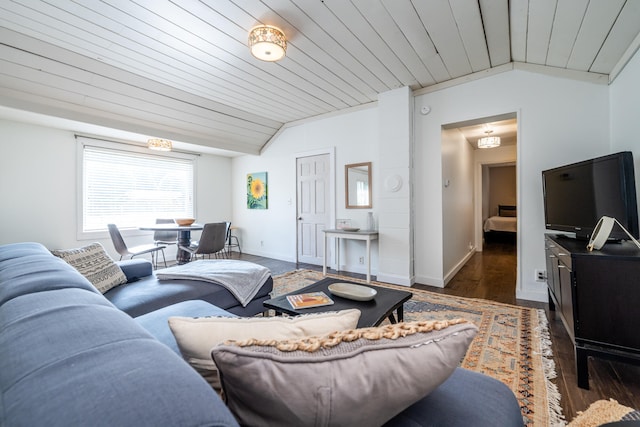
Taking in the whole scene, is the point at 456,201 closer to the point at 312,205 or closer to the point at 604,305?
the point at 312,205

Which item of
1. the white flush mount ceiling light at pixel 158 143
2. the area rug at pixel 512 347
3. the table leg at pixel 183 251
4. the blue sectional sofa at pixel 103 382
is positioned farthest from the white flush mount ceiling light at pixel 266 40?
the table leg at pixel 183 251

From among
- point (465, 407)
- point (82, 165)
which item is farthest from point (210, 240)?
point (465, 407)

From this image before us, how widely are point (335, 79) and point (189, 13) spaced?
1.73m

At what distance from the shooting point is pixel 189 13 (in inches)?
86.5

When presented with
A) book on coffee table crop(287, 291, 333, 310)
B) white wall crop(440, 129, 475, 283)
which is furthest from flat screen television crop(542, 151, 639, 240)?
book on coffee table crop(287, 291, 333, 310)

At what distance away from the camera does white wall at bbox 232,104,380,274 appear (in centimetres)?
430

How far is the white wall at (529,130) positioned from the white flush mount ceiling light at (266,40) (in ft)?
7.13

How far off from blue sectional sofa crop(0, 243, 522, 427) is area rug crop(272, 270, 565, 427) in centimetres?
89

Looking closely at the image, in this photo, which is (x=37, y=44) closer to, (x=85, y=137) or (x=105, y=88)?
(x=105, y=88)

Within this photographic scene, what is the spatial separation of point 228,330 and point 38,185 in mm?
5007

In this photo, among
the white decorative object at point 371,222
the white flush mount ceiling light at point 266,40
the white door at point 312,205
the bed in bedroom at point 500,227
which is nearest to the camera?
the white flush mount ceiling light at point 266,40

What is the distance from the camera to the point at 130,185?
4.96 m

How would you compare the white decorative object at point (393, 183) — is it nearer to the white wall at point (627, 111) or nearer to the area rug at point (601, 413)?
the white wall at point (627, 111)

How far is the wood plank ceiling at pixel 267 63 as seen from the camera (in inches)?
84.0
